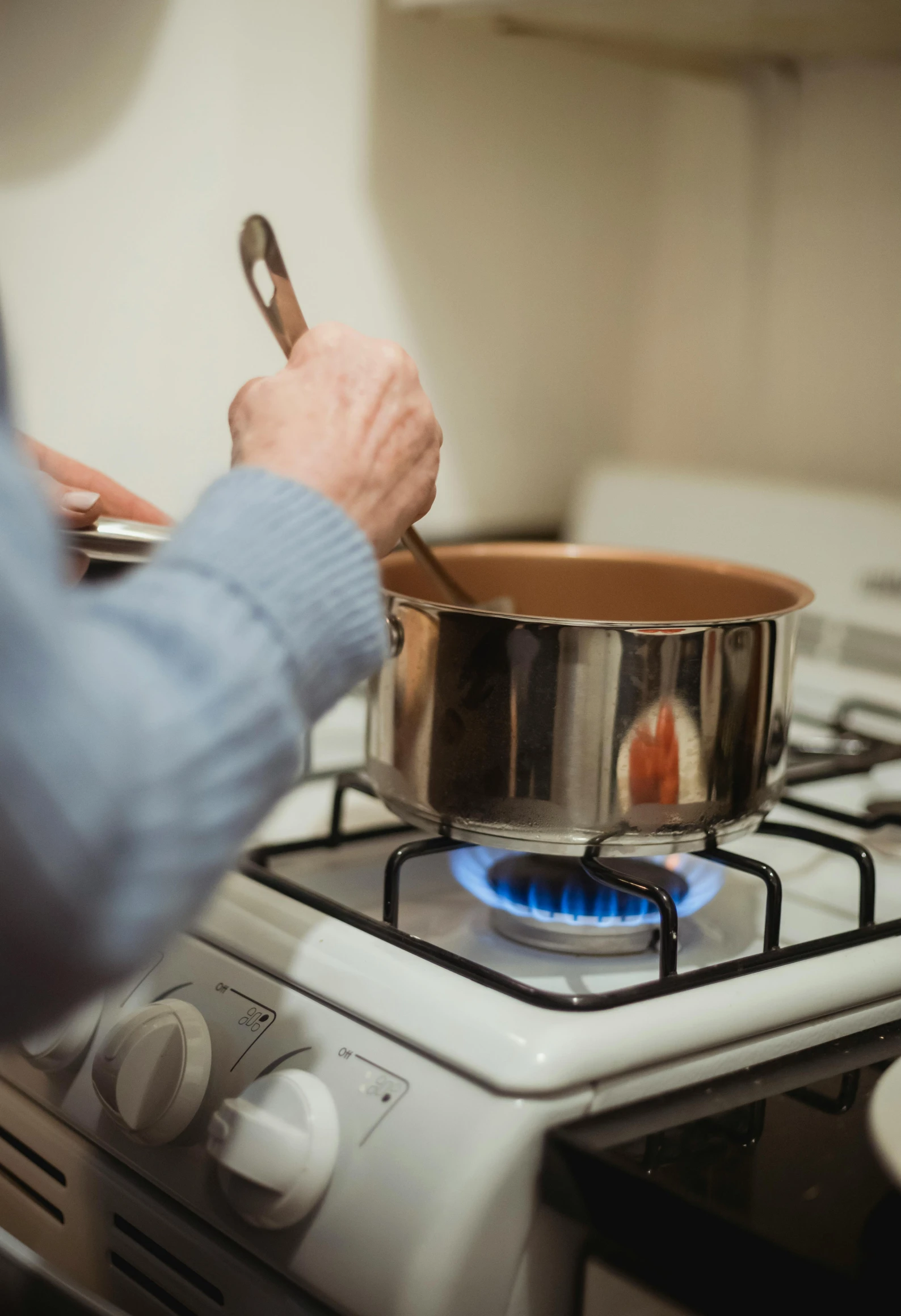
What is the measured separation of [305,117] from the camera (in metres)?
0.96

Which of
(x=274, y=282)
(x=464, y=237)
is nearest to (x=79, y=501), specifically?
(x=274, y=282)

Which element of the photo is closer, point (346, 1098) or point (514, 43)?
point (346, 1098)

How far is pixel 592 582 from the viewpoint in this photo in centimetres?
75

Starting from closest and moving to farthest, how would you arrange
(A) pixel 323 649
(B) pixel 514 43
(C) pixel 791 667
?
(A) pixel 323 649, (C) pixel 791 667, (B) pixel 514 43

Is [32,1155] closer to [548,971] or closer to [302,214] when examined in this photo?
[548,971]

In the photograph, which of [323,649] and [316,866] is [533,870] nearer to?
[316,866]

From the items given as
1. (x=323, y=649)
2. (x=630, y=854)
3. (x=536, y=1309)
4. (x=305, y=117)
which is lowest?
(x=536, y=1309)

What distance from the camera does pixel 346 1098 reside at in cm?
48

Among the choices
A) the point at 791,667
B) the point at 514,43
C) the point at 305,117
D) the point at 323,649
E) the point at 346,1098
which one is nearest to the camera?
the point at 323,649

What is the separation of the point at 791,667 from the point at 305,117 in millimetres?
617

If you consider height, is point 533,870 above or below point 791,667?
below

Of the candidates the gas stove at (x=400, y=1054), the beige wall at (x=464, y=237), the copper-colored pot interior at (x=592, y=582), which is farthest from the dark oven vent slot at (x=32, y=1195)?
the beige wall at (x=464, y=237)

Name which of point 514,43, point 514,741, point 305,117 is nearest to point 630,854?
point 514,741

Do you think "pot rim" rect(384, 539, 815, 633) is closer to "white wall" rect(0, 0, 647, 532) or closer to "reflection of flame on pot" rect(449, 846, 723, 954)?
"reflection of flame on pot" rect(449, 846, 723, 954)
